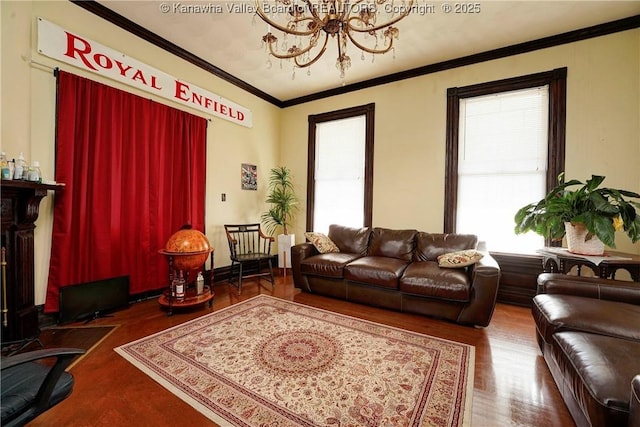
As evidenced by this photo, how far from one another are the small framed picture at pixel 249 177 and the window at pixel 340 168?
965mm

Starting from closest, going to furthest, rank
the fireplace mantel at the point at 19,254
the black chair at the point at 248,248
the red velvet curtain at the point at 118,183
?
the fireplace mantel at the point at 19,254, the red velvet curtain at the point at 118,183, the black chair at the point at 248,248

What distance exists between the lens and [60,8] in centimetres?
252

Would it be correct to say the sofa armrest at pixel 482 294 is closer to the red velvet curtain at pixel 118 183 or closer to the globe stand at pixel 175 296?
the globe stand at pixel 175 296

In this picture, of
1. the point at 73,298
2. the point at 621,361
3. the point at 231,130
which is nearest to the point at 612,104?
the point at 621,361

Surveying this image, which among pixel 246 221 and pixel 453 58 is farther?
pixel 246 221

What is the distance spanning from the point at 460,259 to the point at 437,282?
41cm

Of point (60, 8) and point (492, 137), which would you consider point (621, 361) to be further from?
point (60, 8)

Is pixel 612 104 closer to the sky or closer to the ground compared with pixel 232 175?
closer to the sky

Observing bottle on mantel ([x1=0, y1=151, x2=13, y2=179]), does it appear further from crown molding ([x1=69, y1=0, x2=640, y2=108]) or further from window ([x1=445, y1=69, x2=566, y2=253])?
window ([x1=445, y1=69, x2=566, y2=253])

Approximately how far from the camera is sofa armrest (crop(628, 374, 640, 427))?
2.98 ft

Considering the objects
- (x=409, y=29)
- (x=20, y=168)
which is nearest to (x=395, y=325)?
(x=409, y=29)

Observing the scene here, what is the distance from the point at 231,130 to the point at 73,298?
292 cm

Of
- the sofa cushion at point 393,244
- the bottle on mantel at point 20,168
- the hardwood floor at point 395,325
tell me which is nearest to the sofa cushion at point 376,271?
the sofa cushion at point 393,244

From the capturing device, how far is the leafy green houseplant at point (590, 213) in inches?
88.8
